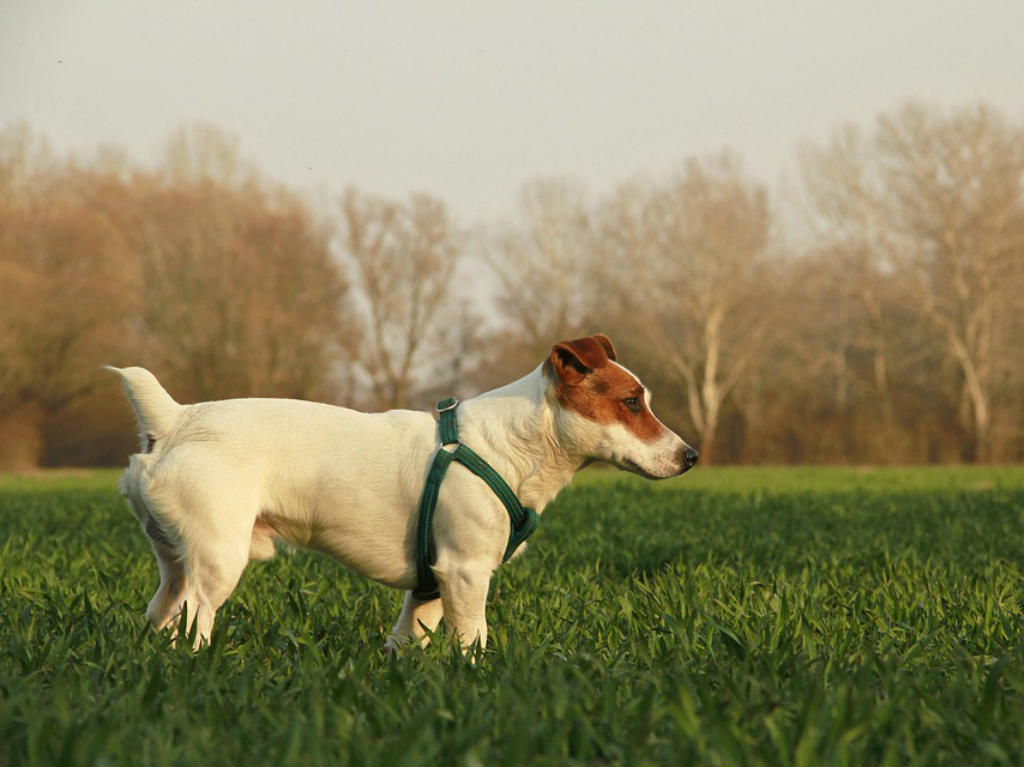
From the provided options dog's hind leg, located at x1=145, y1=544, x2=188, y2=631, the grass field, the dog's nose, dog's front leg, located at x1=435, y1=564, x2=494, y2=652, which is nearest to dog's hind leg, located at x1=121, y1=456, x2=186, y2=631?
dog's hind leg, located at x1=145, y1=544, x2=188, y2=631

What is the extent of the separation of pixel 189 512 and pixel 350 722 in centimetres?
180

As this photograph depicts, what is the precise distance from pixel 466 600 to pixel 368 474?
27.5 inches

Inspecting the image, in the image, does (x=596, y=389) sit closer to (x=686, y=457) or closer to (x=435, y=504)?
(x=686, y=457)

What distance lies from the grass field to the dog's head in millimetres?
712

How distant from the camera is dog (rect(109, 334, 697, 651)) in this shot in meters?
4.35

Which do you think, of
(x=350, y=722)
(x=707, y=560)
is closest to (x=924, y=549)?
(x=707, y=560)

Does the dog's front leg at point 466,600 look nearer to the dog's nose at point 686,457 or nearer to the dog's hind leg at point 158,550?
the dog's nose at point 686,457

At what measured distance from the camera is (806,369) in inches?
1742

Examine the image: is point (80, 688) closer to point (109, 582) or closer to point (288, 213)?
point (109, 582)

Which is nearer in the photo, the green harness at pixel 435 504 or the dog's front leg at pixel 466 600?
the dog's front leg at pixel 466 600

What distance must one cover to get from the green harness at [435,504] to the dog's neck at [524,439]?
0.26 ft

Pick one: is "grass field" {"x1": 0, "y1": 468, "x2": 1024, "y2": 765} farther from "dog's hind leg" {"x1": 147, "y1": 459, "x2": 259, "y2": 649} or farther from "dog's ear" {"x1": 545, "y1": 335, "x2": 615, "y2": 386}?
"dog's ear" {"x1": 545, "y1": 335, "x2": 615, "y2": 386}

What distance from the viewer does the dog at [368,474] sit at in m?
4.35

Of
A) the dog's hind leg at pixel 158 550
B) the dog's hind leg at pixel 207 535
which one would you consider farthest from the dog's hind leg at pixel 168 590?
the dog's hind leg at pixel 207 535
